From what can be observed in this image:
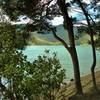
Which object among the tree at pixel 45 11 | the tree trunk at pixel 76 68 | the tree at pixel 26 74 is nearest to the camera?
the tree at pixel 26 74

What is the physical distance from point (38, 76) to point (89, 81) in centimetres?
1558

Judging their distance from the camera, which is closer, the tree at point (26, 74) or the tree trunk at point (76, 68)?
the tree at point (26, 74)

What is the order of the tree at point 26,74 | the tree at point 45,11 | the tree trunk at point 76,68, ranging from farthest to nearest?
the tree trunk at point 76,68, the tree at point 45,11, the tree at point 26,74

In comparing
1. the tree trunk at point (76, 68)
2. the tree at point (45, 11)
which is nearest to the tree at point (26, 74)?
the tree at point (45, 11)

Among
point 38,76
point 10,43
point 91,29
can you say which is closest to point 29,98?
point 38,76

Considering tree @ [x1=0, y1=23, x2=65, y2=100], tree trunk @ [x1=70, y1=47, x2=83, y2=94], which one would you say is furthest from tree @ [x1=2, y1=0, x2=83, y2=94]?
tree @ [x1=0, y1=23, x2=65, y2=100]

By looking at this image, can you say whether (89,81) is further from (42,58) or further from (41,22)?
(42,58)

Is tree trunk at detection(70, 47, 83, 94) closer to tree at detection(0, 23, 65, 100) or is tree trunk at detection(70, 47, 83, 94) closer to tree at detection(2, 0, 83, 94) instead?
tree at detection(2, 0, 83, 94)

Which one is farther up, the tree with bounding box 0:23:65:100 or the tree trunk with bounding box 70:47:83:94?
the tree with bounding box 0:23:65:100

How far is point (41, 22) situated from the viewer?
2084 cm

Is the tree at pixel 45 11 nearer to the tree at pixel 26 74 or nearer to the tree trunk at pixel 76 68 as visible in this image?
the tree trunk at pixel 76 68

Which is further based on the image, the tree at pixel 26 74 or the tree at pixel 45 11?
the tree at pixel 45 11

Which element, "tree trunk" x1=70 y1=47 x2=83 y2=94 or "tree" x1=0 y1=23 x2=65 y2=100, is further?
"tree trunk" x1=70 y1=47 x2=83 y2=94

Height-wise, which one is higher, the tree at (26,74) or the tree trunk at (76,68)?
the tree at (26,74)
